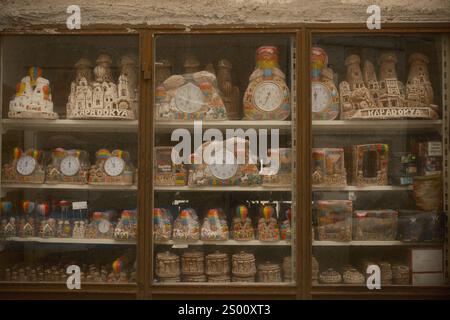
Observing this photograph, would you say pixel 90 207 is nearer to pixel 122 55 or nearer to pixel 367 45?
pixel 122 55

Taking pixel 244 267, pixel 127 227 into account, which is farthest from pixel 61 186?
pixel 244 267

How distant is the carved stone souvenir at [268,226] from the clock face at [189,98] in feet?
2.97

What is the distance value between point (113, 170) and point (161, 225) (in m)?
0.54

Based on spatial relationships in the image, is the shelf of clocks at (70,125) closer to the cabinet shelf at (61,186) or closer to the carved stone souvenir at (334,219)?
the cabinet shelf at (61,186)

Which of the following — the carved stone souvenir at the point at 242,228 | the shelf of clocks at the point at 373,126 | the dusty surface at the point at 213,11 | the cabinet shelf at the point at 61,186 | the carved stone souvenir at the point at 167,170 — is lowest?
the carved stone souvenir at the point at 242,228

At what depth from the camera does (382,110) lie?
10.1 ft

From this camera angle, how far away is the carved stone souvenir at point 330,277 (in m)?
3.04

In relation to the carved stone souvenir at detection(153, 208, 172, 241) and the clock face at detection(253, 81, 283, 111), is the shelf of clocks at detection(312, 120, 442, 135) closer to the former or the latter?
the clock face at detection(253, 81, 283, 111)

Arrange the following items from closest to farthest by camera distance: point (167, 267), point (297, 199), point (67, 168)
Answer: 1. point (297, 199)
2. point (167, 267)
3. point (67, 168)

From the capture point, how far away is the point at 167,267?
308 centimetres

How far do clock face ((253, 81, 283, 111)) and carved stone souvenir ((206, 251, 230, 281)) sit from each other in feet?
3.72

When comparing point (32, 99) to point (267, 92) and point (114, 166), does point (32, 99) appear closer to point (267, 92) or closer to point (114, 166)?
point (114, 166)

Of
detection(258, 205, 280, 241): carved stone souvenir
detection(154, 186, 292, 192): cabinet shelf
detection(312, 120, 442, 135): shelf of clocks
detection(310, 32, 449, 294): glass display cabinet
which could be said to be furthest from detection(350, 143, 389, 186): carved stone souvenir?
detection(258, 205, 280, 241): carved stone souvenir

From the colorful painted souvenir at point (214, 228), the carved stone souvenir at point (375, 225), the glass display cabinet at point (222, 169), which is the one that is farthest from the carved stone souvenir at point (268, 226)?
the carved stone souvenir at point (375, 225)
